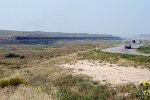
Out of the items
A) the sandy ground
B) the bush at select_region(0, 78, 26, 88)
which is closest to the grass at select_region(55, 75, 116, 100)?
the bush at select_region(0, 78, 26, 88)

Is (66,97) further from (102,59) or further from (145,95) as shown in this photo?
(102,59)

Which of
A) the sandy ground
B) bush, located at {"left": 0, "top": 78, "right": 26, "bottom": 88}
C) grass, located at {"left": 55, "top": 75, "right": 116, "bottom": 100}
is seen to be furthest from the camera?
the sandy ground

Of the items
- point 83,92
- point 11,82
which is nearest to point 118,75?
point 83,92

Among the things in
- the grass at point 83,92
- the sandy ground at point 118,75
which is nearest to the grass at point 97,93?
the grass at point 83,92

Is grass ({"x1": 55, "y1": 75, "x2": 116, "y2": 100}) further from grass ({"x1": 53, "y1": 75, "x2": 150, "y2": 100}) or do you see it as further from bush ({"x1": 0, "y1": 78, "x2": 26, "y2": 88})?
bush ({"x1": 0, "y1": 78, "x2": 26, "y2": 88})

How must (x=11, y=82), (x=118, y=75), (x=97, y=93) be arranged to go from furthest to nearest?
(x=118, y=75) < (x=11, y=82) < (x=97, y=93)

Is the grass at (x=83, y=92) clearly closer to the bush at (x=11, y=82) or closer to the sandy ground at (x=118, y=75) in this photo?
the bush at (x=11, y=82)

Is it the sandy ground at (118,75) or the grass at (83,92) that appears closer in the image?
the grass at (83,92)

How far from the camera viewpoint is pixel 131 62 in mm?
33312

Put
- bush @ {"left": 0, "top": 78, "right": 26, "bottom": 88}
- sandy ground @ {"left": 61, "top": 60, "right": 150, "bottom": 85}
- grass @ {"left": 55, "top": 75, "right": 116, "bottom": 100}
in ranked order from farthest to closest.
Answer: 1. sandy ground @ {"left": 61, "top": 60, "right": 150, "bottom": 85}
2. bush @ {"left": 0, "top": 78, "right": 26, "bottom": 88}
3. grass @ {"left": 55, "top": 75, "right": 116, "bottom": 100}

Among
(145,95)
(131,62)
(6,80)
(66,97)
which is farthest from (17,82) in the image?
(131,62)

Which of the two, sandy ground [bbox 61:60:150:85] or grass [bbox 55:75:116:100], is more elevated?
grass [bbox 55:75:116:100]

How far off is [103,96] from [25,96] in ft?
13.1

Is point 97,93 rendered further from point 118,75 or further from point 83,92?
Result: point 118,75
